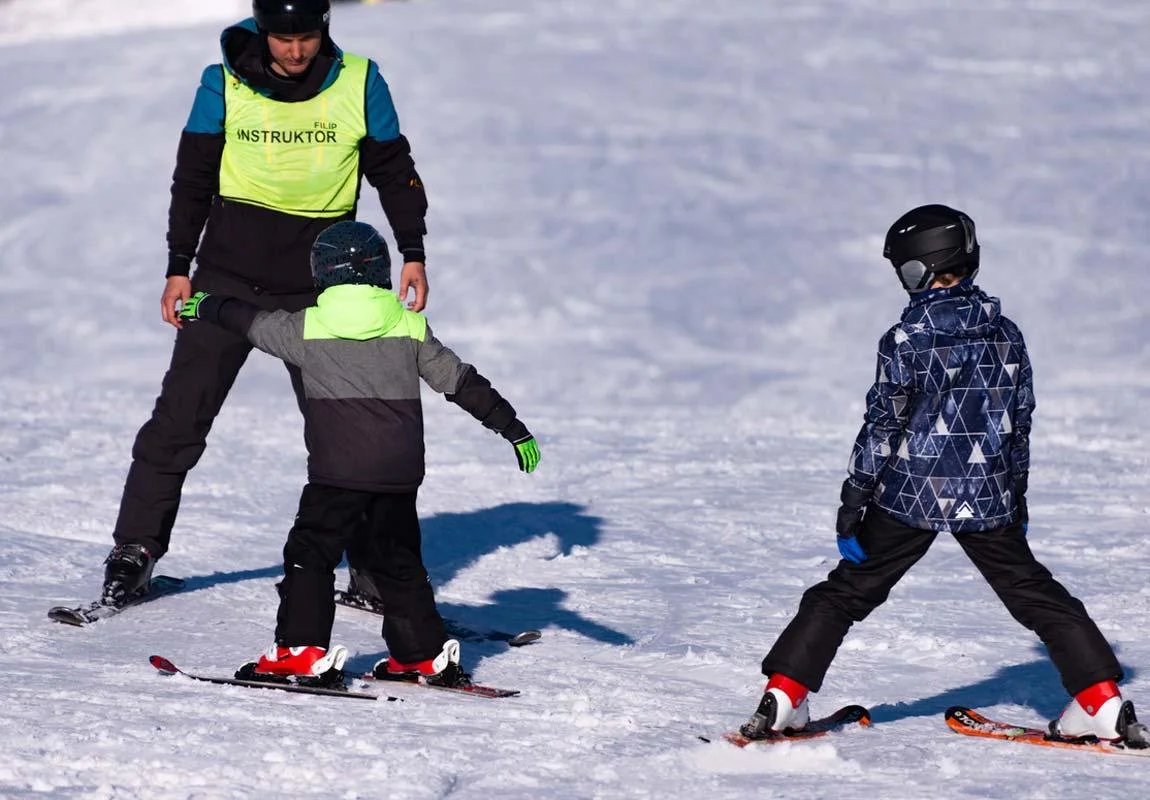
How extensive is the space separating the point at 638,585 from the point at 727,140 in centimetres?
1324

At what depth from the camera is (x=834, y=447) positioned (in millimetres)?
10664

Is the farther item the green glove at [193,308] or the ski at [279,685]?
the green glove at [193,308]

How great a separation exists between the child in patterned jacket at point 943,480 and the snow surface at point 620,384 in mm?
197

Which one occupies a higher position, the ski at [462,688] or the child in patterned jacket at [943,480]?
the child in patterned jacket at [943,480]

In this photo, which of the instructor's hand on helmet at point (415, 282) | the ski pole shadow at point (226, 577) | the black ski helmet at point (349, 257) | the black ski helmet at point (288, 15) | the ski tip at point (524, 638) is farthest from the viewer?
the ski pole shadow at point (226, 577)

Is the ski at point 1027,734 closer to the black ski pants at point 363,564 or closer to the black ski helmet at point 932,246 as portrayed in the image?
the black ski helmet at point 932,246

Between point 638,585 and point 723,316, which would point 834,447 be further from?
point 723,316

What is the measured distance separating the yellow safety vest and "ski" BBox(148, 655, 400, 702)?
1.77 meters

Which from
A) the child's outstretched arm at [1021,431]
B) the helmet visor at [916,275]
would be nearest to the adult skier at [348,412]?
the helmet visor at [916,275]

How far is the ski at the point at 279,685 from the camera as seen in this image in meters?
4.40

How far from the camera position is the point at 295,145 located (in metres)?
5.50

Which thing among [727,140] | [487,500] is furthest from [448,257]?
[487,500]

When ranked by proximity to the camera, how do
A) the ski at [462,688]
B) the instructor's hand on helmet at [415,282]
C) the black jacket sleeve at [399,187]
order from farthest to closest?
the black jacket sleeve at [399,187] → the instructor's hand on helmet at [415,282] → the ski at [462,688]

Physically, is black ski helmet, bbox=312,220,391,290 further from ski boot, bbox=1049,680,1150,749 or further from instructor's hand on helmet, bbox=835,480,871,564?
ski boot, bbox=1049,680,1150,749
